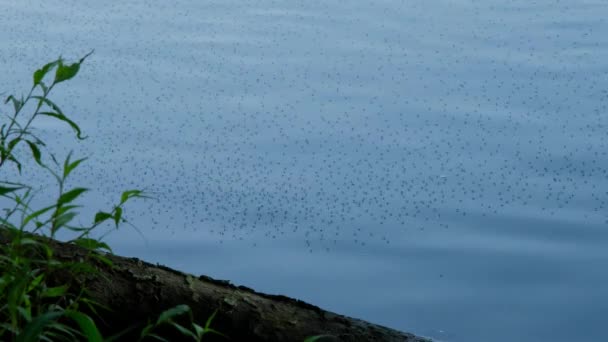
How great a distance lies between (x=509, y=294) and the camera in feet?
Result: 9.49

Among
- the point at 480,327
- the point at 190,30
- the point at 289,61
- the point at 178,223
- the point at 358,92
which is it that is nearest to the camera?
the point at 480,327

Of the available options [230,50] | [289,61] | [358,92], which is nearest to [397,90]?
[358,92]

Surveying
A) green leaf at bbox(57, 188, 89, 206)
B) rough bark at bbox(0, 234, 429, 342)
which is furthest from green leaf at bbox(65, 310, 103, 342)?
rough bark at bbox(0, 234, 429, 342)

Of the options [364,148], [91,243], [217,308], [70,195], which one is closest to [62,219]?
[70,195]

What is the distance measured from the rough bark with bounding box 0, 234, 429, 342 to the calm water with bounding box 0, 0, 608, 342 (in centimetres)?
174

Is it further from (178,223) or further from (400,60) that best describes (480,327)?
(400,60)

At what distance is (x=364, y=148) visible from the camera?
12.1 ft

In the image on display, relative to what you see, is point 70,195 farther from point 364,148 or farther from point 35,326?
point 364,148

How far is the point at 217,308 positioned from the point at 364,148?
271 centimetres

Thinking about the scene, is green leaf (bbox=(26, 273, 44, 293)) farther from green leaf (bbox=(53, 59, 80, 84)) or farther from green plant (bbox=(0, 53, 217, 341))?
green leaf (bbox=(53, 59, 80, 84))

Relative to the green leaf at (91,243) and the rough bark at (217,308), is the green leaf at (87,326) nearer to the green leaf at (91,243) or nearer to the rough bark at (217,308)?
the green leaf at (91,243)

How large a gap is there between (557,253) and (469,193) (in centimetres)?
46

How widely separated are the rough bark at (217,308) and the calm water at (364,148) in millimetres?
1744

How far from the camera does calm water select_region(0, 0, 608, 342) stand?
2943mm
